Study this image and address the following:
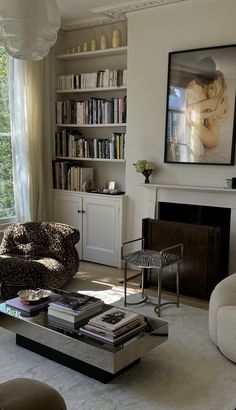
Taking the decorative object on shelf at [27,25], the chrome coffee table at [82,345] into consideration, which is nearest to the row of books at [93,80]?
the decorative object on shelf at [27,25]

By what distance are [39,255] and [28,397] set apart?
262 centimetres

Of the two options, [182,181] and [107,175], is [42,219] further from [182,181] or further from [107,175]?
[182,181]

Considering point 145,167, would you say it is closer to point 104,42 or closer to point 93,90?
point 93,90

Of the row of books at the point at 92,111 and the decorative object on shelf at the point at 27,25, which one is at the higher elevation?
the decorative object on shelf at the point at 27,25

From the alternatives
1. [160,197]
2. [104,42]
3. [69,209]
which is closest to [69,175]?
[69,209]

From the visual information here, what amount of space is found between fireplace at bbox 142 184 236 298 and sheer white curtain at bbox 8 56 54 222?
1.44 m

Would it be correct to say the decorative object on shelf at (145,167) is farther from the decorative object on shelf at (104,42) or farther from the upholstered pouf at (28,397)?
the upholstered pouf at (28,397)

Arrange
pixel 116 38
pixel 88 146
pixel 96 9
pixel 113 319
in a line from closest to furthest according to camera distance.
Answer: pixel 113 319 < pixel 96 9 < pixel 116 38 < pixel 88 146

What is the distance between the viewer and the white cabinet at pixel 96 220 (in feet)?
16.2

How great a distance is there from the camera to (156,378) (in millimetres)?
2625

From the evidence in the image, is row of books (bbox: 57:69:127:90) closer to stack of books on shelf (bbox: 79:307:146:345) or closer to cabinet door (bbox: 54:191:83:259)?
cabinet door (bbox: 54:191:83:259)

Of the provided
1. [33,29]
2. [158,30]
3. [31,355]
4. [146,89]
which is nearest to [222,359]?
[31,355]

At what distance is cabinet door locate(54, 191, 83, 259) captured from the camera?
206 inches

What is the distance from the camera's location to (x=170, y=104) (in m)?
4.39
